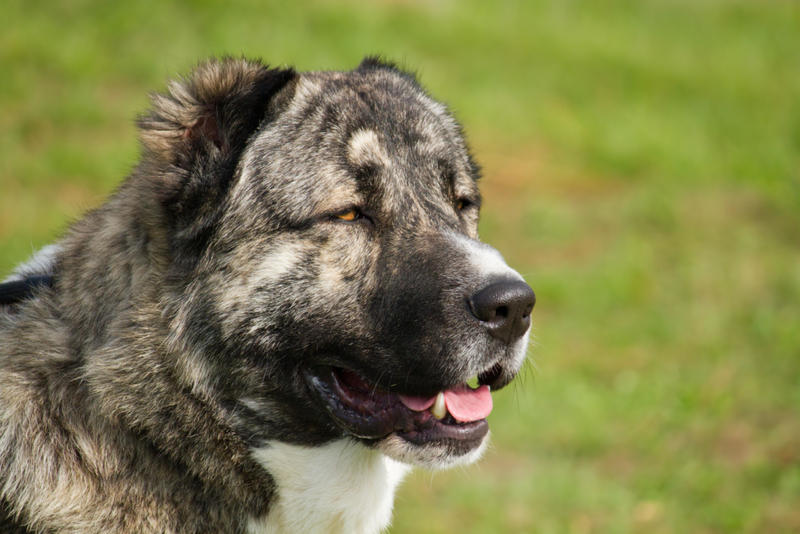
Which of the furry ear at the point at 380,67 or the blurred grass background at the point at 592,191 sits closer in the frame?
the furry ear at the point at 380,67

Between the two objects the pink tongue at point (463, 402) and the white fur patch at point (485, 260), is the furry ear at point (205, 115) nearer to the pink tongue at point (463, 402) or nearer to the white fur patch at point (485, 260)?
the white fur patch at point (485, 260)

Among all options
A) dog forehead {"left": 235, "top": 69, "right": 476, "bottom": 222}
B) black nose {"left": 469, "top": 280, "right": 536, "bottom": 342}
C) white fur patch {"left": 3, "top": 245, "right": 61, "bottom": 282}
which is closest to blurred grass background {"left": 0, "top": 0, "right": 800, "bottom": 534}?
white fur patch {"left": 3, "top": 245, "right": 61, "bottom": 282}

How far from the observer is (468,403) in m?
3.05

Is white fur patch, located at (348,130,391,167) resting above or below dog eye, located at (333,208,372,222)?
above

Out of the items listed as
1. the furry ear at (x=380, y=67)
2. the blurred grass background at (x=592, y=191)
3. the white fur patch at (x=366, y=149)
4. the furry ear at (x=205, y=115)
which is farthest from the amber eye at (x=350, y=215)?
the blurred grass background at (x=592, y=191)

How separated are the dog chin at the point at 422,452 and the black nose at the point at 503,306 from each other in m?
0.49

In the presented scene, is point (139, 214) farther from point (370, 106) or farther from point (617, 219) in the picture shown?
point (617, 219)

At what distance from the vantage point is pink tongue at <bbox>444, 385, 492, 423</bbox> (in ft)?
9.85

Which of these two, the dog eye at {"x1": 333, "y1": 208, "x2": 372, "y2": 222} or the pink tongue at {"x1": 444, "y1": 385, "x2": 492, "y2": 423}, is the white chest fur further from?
the dog eye at {"x1": 333, "y1": 208, "x2": 372, "y2": 222}

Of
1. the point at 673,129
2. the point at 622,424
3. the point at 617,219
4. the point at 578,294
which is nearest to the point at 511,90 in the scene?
the point at 673,129

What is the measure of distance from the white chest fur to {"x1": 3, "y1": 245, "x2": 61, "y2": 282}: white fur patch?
4.20 feet

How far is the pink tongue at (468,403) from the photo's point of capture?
3.00m

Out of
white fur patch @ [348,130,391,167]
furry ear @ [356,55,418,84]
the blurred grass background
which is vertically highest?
furry ear @ [356,55,418,84]

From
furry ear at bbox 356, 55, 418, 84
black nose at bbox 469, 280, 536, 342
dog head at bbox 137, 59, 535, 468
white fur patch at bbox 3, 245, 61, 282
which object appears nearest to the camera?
black nose at bbox 469, 280, 536, 342
